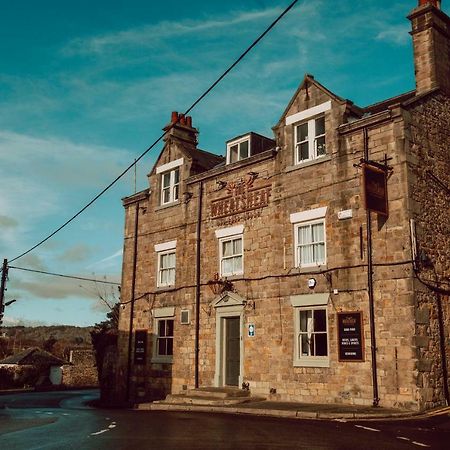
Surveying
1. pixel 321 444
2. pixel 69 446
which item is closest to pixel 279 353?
pixel 321 444

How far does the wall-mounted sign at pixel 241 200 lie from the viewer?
63.0ft

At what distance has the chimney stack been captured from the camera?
17.2 metres

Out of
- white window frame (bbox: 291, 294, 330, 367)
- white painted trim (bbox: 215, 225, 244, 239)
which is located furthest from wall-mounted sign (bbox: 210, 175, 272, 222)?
white window frame (bbox: 291, 294, 330, 367)

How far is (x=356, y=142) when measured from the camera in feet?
54.9

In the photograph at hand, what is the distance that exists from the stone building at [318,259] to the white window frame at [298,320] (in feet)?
0.13

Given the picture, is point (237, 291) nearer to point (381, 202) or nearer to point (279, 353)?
point (279, 353)

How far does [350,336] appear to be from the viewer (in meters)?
15.6

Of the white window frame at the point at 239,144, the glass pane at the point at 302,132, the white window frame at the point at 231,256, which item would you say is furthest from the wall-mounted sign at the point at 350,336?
the white window frame at the point at 239,144

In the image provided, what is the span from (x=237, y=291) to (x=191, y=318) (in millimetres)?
2580

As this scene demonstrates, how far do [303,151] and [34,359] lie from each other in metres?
37.0

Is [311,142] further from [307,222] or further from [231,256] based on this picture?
[231,256]

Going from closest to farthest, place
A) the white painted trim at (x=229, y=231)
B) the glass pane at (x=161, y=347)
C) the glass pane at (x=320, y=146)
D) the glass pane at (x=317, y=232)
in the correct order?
the glass pane at (x=317, y=232) < the glass pane at (x=320, y=146) < the white painted trim at (x=229, y=231) < the glass pane at (x=161, y=347)

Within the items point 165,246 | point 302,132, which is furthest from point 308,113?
point 165,246

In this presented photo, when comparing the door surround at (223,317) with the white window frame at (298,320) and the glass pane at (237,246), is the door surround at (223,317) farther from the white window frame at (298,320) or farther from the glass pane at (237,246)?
the white window frame at (298,320)
